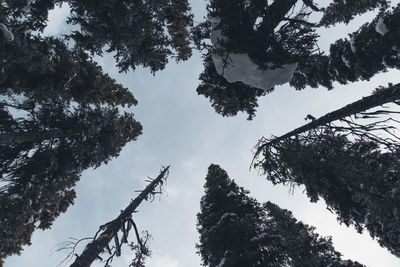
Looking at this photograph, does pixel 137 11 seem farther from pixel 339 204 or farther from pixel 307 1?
pixel 339 204

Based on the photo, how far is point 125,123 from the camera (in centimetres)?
1338

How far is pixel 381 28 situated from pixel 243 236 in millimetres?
10763

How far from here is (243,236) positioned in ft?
36.3

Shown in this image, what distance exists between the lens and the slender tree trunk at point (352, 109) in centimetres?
436

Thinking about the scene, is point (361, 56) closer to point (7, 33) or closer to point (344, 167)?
point (344, 167)

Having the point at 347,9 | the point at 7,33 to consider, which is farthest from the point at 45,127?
the point at 347,9

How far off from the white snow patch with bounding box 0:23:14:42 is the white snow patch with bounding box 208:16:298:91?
6.19m

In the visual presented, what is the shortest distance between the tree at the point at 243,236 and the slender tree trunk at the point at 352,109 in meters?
6.00

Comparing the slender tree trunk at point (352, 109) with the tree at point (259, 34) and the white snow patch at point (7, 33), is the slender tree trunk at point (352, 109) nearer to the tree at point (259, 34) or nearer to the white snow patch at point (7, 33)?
the tree at point (259, 34)

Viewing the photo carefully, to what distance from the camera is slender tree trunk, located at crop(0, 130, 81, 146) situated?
362 inches

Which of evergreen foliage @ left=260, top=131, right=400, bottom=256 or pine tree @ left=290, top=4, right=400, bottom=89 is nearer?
evergreen foliage @ left=260, top=131, right=400, bottom=256

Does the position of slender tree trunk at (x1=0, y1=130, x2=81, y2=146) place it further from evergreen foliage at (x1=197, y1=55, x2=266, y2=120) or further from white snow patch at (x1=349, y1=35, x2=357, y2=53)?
white snow patch at (x1=349, y1=35, x2=357, y2=53)

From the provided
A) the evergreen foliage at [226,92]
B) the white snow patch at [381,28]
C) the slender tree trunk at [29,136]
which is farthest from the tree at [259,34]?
the slender tree trunk at [29,136]

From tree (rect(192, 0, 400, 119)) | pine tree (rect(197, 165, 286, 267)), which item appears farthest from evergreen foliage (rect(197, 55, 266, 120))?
pine tree (rect(197, 165, 286, 267))
